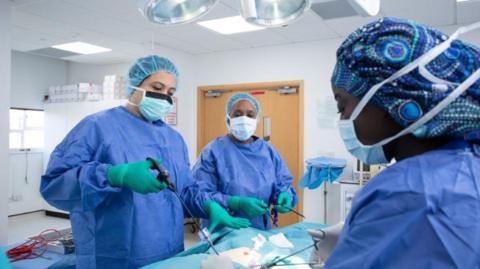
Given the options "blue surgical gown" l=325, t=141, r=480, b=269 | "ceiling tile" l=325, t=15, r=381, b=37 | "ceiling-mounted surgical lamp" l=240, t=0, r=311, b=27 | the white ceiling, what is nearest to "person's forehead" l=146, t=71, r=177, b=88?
"ceiling-mounted surgical lamp" l=240, t=0, r=311, b=27

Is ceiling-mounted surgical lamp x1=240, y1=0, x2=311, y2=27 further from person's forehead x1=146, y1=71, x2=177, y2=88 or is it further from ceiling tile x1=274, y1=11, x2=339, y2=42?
ceiling tile x1=274, y1=11, x2=339, y2=42

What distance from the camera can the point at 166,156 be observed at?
5.64 ft

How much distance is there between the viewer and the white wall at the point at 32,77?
5.49 m

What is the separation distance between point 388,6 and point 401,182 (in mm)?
3009

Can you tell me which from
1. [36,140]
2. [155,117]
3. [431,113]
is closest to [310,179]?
[155,117]

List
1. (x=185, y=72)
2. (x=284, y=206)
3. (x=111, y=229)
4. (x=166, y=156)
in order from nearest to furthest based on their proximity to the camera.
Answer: (x=111, y=229)
(x=166, y=156)
(x=284, y=206)
(x=185, y=72)

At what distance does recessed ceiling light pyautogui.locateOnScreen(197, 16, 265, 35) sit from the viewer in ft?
12.0

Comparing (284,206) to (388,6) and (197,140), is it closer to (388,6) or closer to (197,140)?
(388,6)

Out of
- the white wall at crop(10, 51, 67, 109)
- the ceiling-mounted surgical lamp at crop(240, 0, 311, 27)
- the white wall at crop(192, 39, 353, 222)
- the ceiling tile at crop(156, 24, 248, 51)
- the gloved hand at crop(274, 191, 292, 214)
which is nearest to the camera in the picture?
the ceiling-mounted surgical lamp at crop(240, 0, 311, 27)

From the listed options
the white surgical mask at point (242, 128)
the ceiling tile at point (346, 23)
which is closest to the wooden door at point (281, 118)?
the ceiling tile at point (346, 23)

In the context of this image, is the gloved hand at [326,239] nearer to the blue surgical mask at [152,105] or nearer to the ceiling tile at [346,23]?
the blue surgical mask at [152,105]

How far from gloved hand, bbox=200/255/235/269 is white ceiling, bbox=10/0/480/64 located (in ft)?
7.58

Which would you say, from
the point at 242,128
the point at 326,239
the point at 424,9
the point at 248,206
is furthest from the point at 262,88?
the point at 326,239

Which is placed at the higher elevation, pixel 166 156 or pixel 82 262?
pixel 166 156
